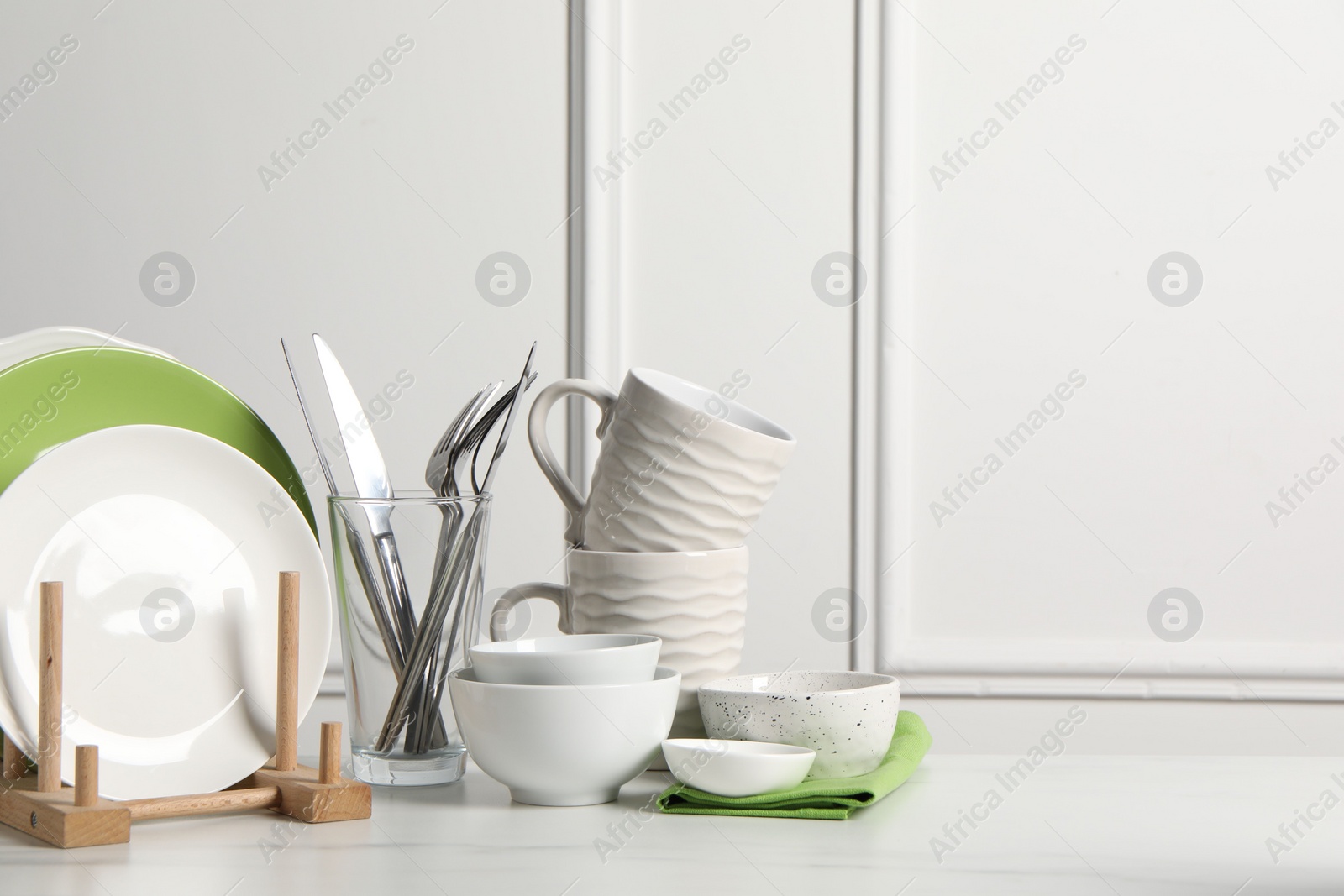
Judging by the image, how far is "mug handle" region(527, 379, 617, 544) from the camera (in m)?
0.70

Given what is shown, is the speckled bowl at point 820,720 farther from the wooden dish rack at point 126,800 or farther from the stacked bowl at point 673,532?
the wooden dish rack at point 126,800

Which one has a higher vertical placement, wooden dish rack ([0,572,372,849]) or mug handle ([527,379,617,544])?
mug handle ([527,379,617,544])

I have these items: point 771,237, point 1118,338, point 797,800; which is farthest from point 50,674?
point 1118,338

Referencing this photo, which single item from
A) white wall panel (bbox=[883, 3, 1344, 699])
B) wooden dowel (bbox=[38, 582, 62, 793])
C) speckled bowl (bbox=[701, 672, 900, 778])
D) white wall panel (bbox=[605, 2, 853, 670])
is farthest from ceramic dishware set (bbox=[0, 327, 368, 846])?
white wall panel (bbox=[883, 3, 1344, 699])

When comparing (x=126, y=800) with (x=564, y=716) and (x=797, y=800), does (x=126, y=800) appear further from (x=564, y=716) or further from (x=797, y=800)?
(x=797, y=800)

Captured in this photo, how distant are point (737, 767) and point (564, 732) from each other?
0.31ft

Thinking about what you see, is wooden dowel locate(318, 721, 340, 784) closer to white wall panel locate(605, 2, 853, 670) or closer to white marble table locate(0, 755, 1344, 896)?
Answer: white marble table locate(0, 755, 1344, 896)

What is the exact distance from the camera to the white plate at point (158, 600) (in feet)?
1.83

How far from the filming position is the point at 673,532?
662mm

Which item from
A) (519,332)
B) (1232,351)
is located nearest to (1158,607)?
(1232,351)

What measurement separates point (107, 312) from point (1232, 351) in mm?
1474

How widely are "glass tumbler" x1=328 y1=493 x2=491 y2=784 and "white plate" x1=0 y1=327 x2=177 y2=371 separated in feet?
0.71

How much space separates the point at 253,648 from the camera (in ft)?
2.03

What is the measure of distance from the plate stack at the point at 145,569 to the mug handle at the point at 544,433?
0.53 feet
